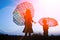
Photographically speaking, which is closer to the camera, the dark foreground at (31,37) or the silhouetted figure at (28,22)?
the dark foreground at (31,37)

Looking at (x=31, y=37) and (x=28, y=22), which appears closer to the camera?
(x=31, y=37)

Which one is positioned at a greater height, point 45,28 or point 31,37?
point 45,28

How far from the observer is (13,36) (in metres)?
4.83

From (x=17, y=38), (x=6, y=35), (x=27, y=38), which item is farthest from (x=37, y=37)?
(x=6, y=35)

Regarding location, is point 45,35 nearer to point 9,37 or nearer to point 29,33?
point 29,33

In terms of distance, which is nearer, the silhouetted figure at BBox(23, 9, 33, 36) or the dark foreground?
the dark foreground

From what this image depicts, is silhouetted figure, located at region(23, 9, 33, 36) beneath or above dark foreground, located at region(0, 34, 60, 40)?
above

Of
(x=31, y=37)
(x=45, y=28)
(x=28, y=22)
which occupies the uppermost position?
(x=28, y=22)

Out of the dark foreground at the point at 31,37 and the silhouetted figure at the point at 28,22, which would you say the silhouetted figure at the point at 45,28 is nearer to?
the dark foreground at the point at 31,37

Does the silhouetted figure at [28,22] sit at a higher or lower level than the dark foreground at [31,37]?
higher

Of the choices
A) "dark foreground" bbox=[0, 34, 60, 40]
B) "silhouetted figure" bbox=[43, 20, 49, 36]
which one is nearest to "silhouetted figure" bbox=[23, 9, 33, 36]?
"dark foreground" bbox=[0, 34, 60, 40]

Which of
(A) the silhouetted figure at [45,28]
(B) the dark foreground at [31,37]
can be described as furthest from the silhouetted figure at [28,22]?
(A) the silhouetted figure at [45,28]

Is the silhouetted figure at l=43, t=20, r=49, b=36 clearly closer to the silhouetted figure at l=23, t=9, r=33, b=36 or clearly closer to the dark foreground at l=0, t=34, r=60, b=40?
the dark foreground at l=0, t=34, r=60, b=40

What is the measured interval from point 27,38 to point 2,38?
2.46 feet
